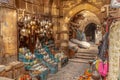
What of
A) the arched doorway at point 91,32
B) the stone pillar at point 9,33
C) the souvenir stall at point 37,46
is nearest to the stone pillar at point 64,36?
the souvenir stall at point 37,46

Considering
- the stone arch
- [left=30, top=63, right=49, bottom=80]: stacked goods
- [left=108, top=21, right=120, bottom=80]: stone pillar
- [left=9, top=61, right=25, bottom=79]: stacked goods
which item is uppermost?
the stone arch

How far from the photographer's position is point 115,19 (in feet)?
12.2

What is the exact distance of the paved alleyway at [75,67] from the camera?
11476mm

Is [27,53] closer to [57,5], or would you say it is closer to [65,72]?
[65,72]

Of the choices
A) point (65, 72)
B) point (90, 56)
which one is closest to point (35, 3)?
point (65, 72)

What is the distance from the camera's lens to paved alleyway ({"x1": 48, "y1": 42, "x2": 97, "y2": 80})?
37.7ft

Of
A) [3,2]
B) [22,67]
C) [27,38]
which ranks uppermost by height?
[3,2]

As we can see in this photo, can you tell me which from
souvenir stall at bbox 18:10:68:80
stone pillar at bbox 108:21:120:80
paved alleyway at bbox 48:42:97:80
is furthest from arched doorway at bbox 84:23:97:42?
stone pillar at bbox 108:21:120:80

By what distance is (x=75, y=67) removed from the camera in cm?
1434

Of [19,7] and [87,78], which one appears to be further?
[19,7]

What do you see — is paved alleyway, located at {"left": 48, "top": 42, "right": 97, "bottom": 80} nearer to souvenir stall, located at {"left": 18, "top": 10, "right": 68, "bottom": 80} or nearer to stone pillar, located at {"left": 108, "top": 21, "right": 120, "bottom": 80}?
souvenir stall, located at {"left": 18, "top": 10, "right": 68, "bottom": 80}

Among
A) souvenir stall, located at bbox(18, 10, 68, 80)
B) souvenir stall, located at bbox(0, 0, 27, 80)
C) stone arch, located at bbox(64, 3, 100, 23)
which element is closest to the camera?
souvenir stall, located at bbox(0, 0, 27, 80)

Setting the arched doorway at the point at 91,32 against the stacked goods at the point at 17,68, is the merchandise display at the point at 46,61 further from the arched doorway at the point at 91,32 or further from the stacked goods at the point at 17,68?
the arched doorway at the point at 91,32

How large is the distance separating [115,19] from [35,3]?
1031 centimetres
